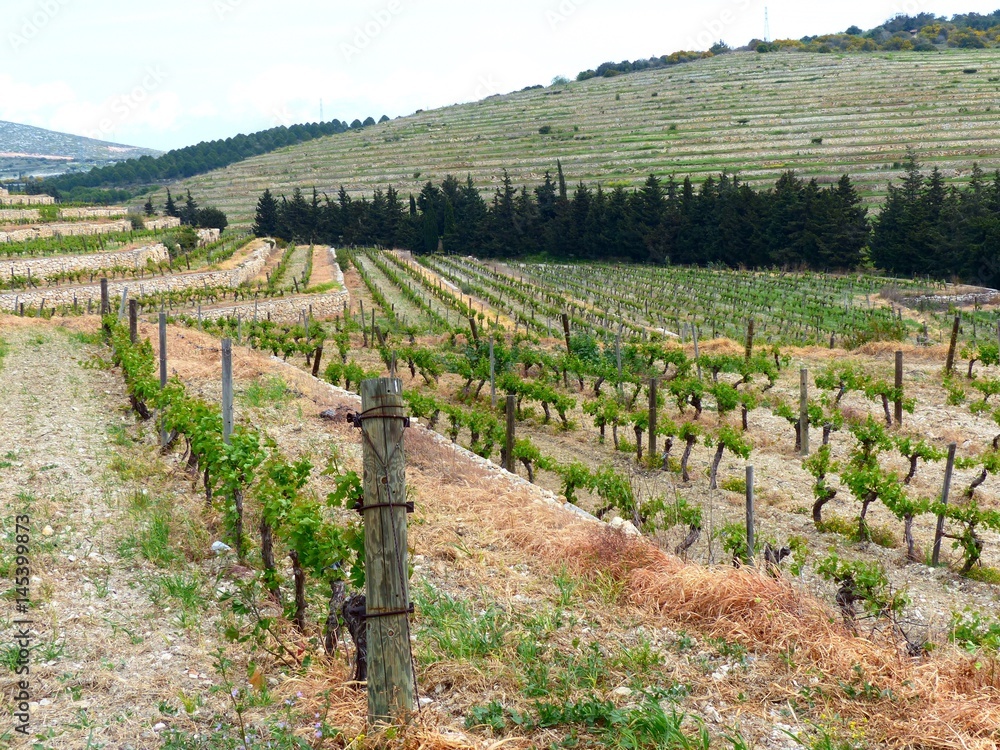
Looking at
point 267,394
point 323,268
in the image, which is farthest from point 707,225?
point 267,394

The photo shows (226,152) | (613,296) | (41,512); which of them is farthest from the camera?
(226,152)

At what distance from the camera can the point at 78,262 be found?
1451 inches

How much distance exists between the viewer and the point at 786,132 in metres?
90.4

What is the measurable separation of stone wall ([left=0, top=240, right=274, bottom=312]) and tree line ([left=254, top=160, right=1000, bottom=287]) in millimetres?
28978

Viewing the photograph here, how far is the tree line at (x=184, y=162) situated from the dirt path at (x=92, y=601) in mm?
107665

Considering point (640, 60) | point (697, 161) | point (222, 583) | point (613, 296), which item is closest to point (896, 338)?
point (613, 296)

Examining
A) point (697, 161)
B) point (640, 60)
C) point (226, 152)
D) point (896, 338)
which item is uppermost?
point (640, 60)

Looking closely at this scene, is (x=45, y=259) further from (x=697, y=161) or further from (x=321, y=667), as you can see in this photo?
(x=697, y=161)

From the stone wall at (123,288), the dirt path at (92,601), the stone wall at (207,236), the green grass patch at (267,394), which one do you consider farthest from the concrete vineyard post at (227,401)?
the stone wall at (207,236)

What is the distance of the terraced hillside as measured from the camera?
262 feet


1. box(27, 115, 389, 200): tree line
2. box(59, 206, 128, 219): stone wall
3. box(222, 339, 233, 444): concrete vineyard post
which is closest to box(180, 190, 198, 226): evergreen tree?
box(59, 206, 128, 219): stone wall

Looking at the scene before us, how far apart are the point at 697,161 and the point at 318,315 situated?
6221 centimetres

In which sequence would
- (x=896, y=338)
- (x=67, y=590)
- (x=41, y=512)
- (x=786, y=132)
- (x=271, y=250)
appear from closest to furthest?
(x=67, y=590) < (x=41, y=512) < (x=896, y=338) < (x=271, y=250) < (x=786, y=132)

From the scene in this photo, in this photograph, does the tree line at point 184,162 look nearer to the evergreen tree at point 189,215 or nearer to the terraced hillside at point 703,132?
the terraced hillside at point 703,132
